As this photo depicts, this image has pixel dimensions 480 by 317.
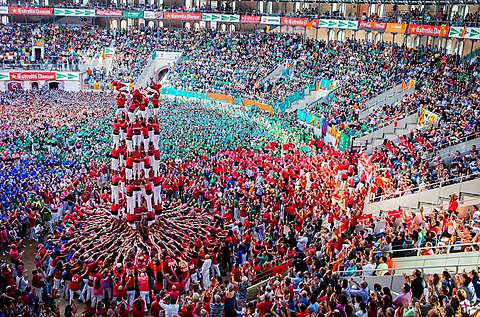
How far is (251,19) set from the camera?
198 feet

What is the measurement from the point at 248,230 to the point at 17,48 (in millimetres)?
48197

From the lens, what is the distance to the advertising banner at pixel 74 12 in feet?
200

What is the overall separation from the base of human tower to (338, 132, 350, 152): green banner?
44.5 ft

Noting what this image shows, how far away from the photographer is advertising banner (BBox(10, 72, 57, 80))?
2089 inches

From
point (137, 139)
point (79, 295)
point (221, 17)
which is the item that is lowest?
point (79, 295)

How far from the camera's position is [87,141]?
32.0 m

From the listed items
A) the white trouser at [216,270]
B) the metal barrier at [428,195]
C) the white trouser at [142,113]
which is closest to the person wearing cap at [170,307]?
the white trouser at [216,270]

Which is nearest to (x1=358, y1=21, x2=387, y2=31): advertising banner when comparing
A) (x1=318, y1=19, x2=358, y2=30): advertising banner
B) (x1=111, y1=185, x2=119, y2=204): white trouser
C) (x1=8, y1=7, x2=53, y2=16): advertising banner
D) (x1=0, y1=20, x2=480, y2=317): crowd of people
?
(x1=318, y1=19, x2=358, y2=30): advertising banner

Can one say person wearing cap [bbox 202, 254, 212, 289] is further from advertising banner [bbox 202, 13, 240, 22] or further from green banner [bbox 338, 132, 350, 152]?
advertising banner [bbox 202, 13, 240, 22]

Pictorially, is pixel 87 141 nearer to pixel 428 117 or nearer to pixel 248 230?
pixel 248 230

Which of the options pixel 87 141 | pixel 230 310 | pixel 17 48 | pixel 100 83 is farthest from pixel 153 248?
pixel 17 48

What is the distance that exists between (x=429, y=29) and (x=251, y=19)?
75.4 feet

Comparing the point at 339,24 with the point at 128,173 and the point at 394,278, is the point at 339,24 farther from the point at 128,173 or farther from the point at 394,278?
the point at 394,278

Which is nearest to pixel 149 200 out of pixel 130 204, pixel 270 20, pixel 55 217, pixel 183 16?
pixel 130 204
